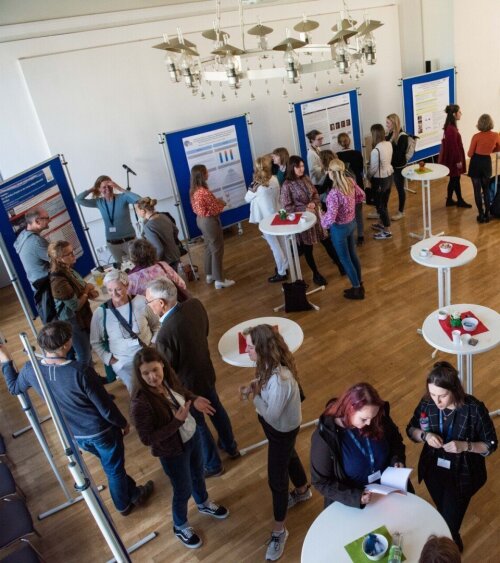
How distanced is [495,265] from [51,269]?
15.4 feet

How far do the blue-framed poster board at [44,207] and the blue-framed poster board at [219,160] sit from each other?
1624mm

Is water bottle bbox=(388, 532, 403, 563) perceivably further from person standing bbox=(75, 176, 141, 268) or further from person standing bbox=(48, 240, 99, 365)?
person standing bbox=(75, 176, 141, 268)

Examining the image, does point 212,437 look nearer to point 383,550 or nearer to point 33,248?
point 383,550

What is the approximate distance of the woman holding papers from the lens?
227 centimetres

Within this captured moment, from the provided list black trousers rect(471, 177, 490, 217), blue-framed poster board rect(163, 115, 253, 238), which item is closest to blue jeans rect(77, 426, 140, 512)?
blue-framed poster board rect(163, 115, 253, 238)

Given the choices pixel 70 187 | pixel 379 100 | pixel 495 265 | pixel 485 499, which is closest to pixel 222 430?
pixel 485 499

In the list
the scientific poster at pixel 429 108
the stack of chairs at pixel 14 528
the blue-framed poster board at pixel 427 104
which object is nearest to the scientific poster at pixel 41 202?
the stack of chairs at pixel 14 528

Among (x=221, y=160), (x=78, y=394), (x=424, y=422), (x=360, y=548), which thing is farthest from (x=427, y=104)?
(x=360, y=548)

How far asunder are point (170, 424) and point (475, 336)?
195cm

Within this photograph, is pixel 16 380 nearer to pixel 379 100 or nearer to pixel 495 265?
pixel 495 265

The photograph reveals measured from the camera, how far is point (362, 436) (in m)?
2.18

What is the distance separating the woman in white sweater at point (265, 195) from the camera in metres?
5.62

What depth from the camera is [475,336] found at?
3119 millimetres

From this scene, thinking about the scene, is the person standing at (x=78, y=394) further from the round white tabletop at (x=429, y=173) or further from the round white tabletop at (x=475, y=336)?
the round white tabletop at (x=429, y=173)
